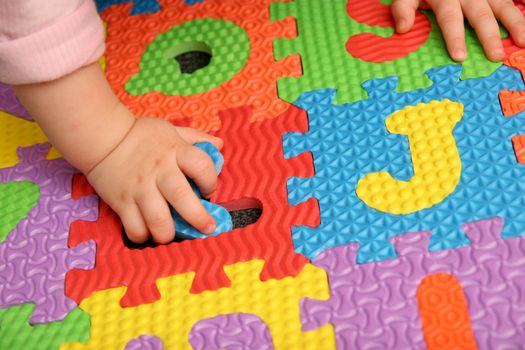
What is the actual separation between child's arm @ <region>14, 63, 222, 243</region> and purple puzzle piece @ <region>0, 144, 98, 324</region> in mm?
48

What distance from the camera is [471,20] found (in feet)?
2.86

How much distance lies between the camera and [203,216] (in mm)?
750

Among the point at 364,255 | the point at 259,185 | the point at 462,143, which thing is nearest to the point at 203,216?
the point at 259,185

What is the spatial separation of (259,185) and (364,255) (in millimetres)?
155

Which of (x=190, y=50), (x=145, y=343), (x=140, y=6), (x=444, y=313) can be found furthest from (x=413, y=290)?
(x=140, y=6)

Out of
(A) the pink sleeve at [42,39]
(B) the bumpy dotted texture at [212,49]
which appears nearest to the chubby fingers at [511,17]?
(B) the bumpy dotted texture at [212,49]

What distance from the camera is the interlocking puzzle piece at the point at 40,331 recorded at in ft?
2.33

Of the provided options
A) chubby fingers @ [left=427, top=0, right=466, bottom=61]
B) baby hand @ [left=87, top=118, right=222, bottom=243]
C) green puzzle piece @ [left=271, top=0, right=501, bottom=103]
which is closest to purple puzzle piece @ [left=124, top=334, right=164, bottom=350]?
baby hand @ [left=87, top=118, right=222, bottom=243]

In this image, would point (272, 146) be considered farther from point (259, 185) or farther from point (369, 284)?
point (369, 284)

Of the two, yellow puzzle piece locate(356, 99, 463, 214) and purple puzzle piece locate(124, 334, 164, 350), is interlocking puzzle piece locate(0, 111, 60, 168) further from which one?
yellow puzzle piece locate(356, 99, 463, 214)

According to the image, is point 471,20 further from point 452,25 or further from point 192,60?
point 192,60

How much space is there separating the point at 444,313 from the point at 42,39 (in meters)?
0.49

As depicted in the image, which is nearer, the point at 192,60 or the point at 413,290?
the point at 413,290

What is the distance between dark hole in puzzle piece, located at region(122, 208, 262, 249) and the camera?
0.80m
